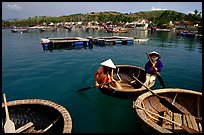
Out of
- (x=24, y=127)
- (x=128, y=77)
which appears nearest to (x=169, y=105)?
(x=128, y=77)

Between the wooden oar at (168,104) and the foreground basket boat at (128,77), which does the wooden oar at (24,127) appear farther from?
the wooden oar at (168,104)

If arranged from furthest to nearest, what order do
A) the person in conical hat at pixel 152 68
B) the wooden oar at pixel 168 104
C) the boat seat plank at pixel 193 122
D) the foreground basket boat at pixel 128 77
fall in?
the foreground basket boat at pixel 128 77 < the person in conical hat at pixel 152 68 < the wooden oar at pixel 168 104 < the boat seat plank at pixel 193 122

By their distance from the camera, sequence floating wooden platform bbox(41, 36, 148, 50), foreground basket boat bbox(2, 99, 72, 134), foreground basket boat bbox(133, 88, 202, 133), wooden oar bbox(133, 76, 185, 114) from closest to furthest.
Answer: foreground basket boat bbox(2, 99, 72, 134), foreground basket boat bbox(133, 88, 202, 133), wooden oar bbox(133, 76, 185, 114), floating wooden platform bbox(41, 36, 148, 50)

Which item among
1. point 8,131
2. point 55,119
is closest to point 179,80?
point 55,119

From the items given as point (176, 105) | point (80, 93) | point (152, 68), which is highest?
point (152, 68)

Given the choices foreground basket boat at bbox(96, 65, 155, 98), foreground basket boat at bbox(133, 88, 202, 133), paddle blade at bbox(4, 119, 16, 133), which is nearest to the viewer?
paddle blade at bbox(4, 119, 16, 133)

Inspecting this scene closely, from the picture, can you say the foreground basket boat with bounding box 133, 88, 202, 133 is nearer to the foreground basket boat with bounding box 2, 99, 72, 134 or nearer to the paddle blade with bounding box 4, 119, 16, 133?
the foreground basket boat with bounding box 2, 99, 72, 134

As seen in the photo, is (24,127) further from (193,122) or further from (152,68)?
(152,68)

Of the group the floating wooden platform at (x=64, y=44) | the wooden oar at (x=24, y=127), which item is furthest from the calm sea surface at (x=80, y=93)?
the floating wooden platform at (x=64, y=44)

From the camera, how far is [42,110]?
19.0ft

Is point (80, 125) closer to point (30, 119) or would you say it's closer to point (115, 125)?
point (115, 125)

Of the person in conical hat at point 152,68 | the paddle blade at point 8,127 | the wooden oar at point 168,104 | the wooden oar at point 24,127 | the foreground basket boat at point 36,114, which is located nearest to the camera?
the paddle blade at point 8,127

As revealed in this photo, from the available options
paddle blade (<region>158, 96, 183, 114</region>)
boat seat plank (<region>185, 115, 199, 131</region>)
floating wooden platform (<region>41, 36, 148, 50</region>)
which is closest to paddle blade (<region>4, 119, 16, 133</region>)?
paddle blade (<region>158, 96, 183, 114</region>)

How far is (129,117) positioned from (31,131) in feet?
12.4
